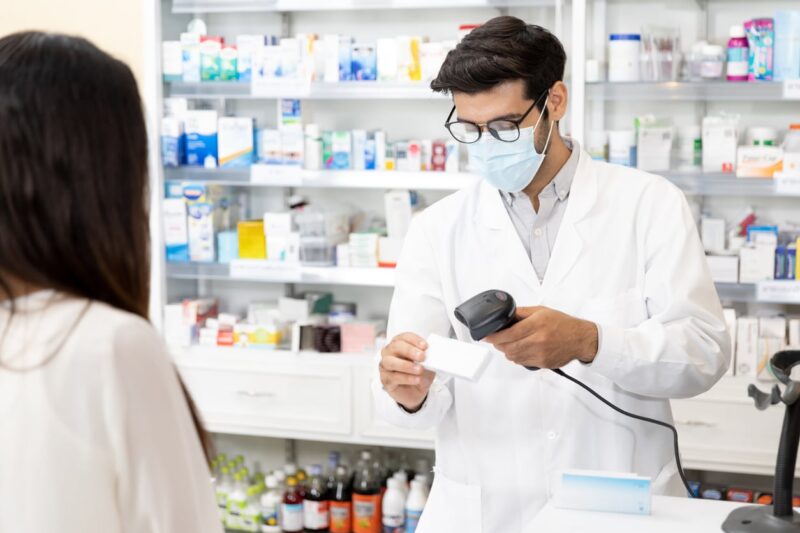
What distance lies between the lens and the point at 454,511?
2.14m

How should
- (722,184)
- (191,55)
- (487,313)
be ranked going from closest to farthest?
(487,313) < (722,184) < (191,55)

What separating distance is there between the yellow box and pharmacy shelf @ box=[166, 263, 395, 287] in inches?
4.1

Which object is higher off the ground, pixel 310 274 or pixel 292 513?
pixel 310 274

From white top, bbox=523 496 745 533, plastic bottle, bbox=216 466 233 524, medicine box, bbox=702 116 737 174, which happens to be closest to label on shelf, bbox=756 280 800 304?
medicine box, bbox=702 116 737 174

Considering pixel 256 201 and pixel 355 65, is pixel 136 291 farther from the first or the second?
pixel 256 201

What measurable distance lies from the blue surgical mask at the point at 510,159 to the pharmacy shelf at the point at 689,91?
51.3 inches

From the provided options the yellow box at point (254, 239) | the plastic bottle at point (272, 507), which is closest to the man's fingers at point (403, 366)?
the yellow box at point (254, 239)

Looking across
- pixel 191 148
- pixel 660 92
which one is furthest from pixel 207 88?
pixel 660 92

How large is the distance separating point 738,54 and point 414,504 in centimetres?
197

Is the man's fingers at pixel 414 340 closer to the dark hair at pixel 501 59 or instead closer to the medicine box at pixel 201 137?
the dark hair at pixel 501 59

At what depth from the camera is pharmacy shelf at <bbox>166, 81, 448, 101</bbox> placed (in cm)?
361

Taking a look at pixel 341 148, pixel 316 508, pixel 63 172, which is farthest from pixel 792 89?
pixel 63 172

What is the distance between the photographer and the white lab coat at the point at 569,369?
6.84ft

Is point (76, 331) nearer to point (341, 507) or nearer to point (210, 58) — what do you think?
point (341, 507)
